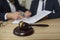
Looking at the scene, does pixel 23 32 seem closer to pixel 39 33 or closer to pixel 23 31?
pixel 23 31

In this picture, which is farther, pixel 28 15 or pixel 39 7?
pixel 39 7

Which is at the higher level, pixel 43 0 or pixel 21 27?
pixel 43 0

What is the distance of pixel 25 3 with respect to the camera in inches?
107

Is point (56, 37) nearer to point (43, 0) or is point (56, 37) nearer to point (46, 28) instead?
point (46, 28)

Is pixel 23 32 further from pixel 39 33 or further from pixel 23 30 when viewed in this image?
pixel 39 33

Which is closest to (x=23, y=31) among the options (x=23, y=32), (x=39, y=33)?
(x=23, y=32)

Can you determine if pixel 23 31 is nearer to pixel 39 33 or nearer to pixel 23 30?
pixel 23 30

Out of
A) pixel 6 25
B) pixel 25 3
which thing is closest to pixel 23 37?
pixel 6 25

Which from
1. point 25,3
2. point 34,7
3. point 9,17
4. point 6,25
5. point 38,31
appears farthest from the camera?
point 25,3

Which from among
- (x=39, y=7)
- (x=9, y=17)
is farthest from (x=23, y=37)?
(x=39, y=7)

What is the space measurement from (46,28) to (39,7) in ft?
2.23

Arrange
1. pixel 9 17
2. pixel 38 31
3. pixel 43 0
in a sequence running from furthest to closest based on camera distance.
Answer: pixel 43 0
pixel 9 17
pixel 38 31

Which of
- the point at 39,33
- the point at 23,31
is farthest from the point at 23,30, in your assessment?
the point at 39,33

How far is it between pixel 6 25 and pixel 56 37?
521 millimetres
